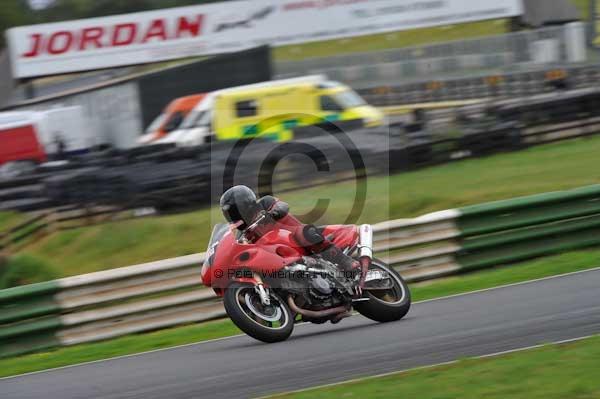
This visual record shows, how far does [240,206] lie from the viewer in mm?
7574

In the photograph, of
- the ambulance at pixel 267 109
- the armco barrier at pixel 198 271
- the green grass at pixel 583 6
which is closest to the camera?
the armco barrier at pixel 198 271

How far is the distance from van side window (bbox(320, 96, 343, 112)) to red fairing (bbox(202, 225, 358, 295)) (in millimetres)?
13154

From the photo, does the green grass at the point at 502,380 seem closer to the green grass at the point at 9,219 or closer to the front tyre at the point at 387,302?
the front tyre at the point at 387,302

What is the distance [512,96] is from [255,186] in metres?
14.0

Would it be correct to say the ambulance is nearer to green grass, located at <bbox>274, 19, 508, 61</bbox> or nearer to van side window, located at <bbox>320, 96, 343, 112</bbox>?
van side window, located at <bbox>320, 96, 343, 112</bbox>

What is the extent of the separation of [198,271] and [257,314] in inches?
91.2

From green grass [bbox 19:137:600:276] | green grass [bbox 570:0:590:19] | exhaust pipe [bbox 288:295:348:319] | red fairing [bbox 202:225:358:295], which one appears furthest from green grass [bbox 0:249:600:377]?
green grass [bbox 570:0:590:19]

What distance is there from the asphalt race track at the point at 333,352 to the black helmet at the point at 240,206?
1.01m

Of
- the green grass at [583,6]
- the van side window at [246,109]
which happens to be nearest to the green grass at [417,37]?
the green grass at [583,6]

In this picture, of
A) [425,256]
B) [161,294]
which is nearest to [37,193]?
[161,294]

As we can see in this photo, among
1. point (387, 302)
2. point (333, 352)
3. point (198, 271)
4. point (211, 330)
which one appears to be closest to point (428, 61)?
point (198, 271)

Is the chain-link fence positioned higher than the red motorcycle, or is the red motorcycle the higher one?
the red motorcycle

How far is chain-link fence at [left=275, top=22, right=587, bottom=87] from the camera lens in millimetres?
29453

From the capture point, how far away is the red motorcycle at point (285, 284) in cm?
741
